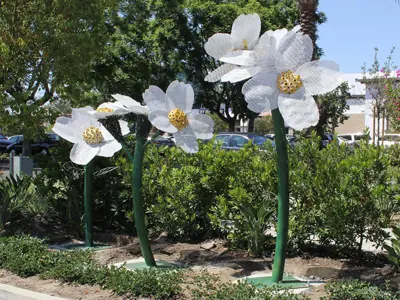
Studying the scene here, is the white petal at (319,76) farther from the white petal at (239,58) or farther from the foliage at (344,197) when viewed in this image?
the foliage at (344,197)

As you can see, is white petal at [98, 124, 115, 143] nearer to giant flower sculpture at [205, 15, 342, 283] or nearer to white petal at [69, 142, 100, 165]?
white petal at [69, 142, 100, 165]

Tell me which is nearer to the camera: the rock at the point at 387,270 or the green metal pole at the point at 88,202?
the rock at the point at 387,270

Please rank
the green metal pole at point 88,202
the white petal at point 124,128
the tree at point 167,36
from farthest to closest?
1. the tree at point 167,36
2. the green metal pole at point 88,202
3. the white petal at point 124,128

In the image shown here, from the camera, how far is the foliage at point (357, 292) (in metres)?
4.57

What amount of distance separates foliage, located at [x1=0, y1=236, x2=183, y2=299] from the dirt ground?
0.34 ft

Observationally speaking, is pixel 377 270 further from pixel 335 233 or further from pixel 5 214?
pixel 5 214

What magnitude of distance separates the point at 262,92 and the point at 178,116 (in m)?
1.17

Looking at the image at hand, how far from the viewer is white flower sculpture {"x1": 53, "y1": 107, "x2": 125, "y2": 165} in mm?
6094

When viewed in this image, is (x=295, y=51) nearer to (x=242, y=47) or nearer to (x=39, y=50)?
(x=242, y=47)

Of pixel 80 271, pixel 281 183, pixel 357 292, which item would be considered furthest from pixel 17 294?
pixel 357 292

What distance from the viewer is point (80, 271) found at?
592 cm

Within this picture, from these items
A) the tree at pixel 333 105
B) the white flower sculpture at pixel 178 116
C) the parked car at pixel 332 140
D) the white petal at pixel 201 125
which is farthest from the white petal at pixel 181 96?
the tree at pixel 333 105

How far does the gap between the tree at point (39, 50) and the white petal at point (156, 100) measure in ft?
12.5

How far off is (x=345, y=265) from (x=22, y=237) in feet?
14.2
